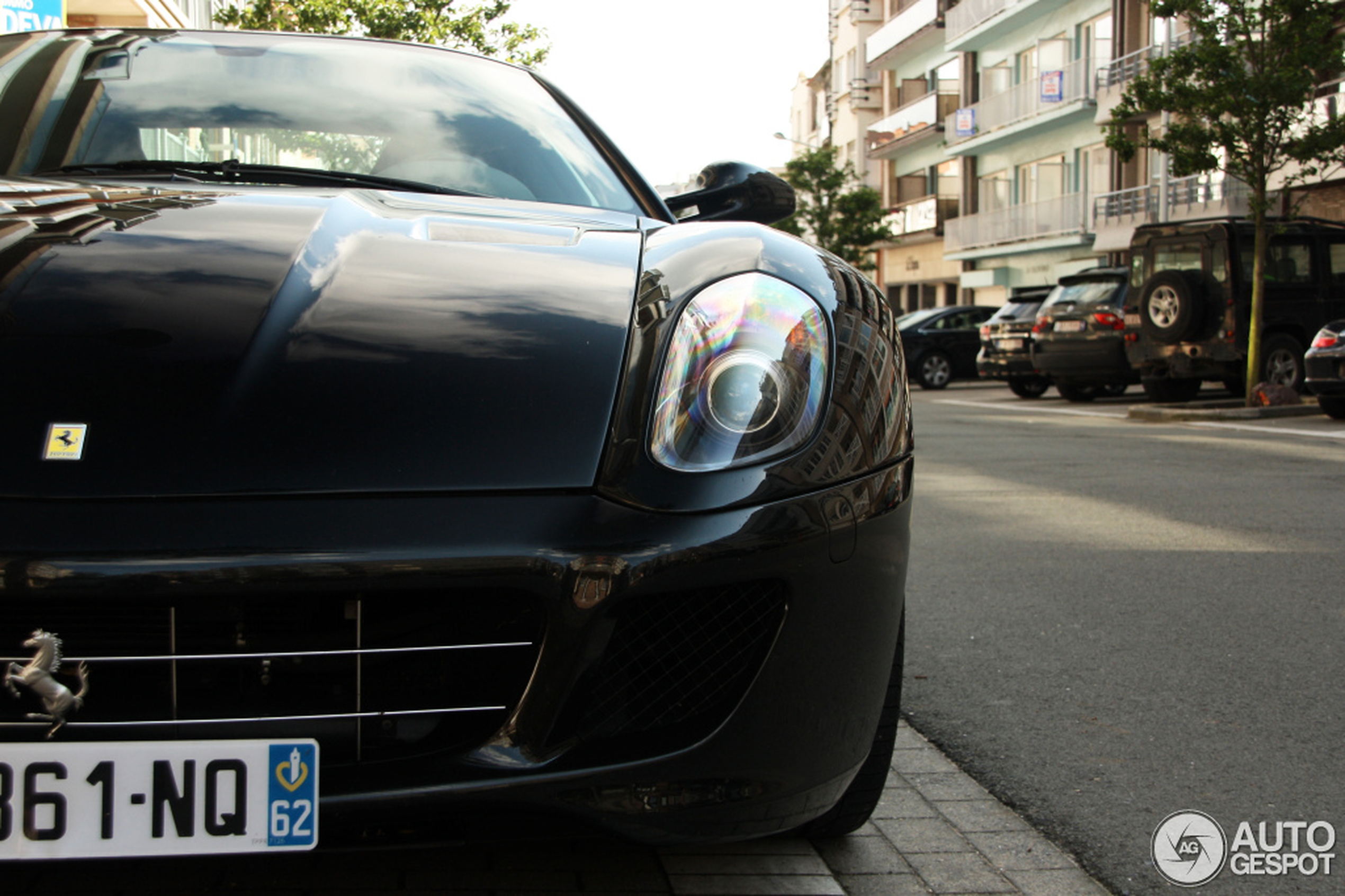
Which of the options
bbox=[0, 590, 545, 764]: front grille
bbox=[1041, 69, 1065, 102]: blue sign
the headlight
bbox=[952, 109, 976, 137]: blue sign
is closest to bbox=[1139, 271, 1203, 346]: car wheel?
the headlight

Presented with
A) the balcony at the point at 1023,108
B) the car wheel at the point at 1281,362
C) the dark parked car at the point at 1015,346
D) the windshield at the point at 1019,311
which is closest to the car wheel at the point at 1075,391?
the dark parked car at the point at 1015,346

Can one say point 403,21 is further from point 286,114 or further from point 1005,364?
point 286,114

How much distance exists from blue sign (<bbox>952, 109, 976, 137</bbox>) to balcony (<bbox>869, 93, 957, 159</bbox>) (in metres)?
2.70

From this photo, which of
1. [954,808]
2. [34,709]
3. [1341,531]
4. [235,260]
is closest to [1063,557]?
[1341,531]

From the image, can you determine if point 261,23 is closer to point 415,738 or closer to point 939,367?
point 939,367

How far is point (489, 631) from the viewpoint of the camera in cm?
158

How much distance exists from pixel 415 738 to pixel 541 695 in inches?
6.1

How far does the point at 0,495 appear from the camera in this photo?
1.52 meters

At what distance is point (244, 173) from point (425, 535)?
138 cm

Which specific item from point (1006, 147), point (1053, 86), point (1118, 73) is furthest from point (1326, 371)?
point (1006, 147)

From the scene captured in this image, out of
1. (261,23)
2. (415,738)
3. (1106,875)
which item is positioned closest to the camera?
(415,738)

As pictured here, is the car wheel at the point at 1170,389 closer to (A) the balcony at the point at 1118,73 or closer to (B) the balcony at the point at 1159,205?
(B) the balcony at the point at 1159,205

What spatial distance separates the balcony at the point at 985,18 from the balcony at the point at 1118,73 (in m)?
3.75

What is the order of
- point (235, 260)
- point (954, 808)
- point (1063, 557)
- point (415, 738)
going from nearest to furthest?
point (415, 738), point (235, 260), point (954, 808), point (1063, 557)
